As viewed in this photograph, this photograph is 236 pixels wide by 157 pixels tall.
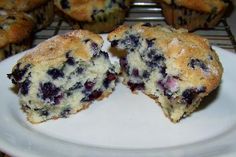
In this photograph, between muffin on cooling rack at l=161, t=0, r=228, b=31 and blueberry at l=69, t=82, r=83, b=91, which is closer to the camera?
blueberry at l=69, t=82, r=83, b=91

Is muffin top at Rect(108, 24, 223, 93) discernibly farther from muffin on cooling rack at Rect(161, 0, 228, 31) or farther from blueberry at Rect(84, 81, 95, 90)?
muffin on cooling rack at Rect(161, 0, 228, 31)

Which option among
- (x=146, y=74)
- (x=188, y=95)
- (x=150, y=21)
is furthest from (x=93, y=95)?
(x=150, y=21)

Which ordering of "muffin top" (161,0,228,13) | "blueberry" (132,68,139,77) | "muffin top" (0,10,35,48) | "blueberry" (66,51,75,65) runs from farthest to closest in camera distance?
"muffin top" (161,0,228,13), "muffin top" (0,10,35,48), "blueberry" (132,68,139,77), "blueberry" (66,51,75,65)

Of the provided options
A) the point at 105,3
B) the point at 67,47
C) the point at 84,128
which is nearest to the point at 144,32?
the point at 67,47

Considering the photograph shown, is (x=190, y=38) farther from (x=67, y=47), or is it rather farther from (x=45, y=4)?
(x=45, y=4)

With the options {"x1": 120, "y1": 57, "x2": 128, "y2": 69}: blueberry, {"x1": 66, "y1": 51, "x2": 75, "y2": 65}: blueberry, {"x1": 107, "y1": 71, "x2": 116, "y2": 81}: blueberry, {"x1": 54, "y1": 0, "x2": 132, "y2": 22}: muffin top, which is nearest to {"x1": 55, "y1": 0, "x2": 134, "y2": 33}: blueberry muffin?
{"x1": 54, "y1": 0, "x2": 132, "y2": 22}: muffin top

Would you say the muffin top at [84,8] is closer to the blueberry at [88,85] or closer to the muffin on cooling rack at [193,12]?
the muffin on cooling rack at [193,12]

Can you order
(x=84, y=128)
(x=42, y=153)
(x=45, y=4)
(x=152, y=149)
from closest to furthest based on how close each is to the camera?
(x=42, y=153) → (x=152, y=149) → (x=84, y=128) → (x=45, y=4)

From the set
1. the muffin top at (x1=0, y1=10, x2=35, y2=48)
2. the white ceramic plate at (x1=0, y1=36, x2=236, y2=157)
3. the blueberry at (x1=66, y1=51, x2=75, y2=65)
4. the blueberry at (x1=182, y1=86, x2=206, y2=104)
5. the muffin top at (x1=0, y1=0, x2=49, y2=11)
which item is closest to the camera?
the white ceramic plate at (x1=0, y1=36, x2=236, y2=157)

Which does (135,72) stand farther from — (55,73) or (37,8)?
(37,8)
